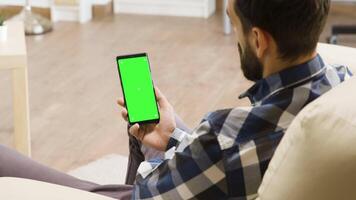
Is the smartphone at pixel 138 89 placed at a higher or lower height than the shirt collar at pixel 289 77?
lower

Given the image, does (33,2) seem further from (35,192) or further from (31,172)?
(35,192)

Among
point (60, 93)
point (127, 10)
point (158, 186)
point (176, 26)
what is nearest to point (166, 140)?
point (158, 186)

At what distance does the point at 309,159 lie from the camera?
938 mm

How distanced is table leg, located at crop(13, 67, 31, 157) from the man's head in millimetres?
1456

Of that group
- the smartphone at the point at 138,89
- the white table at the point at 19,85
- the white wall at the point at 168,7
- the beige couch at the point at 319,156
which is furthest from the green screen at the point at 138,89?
the white wall at the point at 168,7

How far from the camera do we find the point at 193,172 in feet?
3.89

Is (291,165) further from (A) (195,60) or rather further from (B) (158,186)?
(A) (195,60)

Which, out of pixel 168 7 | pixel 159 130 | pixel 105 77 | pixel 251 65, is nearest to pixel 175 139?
pixel 159 130

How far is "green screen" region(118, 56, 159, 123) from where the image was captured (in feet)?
5.05

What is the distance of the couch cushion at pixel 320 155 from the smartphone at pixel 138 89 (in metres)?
0.58

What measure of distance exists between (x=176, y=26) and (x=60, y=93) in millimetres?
1441

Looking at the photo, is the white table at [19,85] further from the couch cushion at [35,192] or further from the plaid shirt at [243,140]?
the plaid shirt at [243,140]

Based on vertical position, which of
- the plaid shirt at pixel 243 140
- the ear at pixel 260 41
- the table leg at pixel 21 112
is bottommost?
the table leg at pixel 21 112

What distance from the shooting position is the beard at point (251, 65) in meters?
1.20
